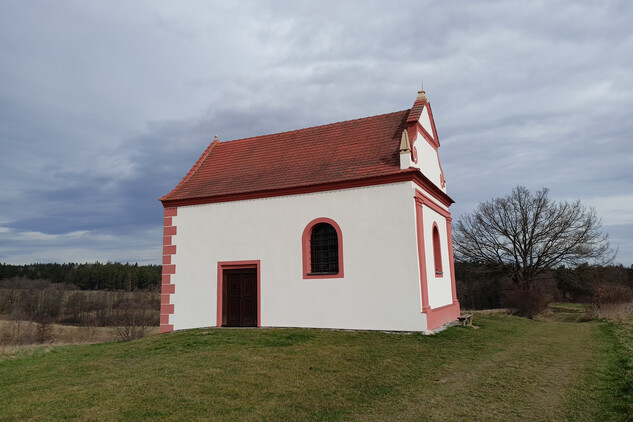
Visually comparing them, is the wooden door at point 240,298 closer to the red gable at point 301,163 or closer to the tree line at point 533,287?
the red gable at point 301,163

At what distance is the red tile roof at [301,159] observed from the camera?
1428cm

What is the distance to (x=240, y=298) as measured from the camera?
14945 mm

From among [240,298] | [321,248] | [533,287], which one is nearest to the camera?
[321,248]

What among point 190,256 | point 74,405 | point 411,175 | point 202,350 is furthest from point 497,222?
point 74,405

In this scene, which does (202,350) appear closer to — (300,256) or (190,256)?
(300,256)

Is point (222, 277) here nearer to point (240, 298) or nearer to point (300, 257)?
point (240, 298)

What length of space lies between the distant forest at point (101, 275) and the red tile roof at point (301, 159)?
2486 inches

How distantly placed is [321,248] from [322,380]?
6897 millimetres

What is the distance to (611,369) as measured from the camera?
27.9ft

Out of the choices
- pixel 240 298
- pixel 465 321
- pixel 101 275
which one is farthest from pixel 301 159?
pixel 101 275

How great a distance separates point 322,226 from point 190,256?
5300mm

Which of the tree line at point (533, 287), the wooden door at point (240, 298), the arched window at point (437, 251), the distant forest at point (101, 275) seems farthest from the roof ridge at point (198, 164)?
the distant forest at point (101, 275)

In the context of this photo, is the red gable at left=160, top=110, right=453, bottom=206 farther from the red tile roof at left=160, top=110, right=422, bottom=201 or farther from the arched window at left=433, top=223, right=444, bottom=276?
the arched window at left=433, top=223, right=444, bottom=276

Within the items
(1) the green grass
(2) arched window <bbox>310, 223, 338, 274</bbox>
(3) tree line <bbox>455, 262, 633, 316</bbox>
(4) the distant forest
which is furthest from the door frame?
(4) the distant forest
